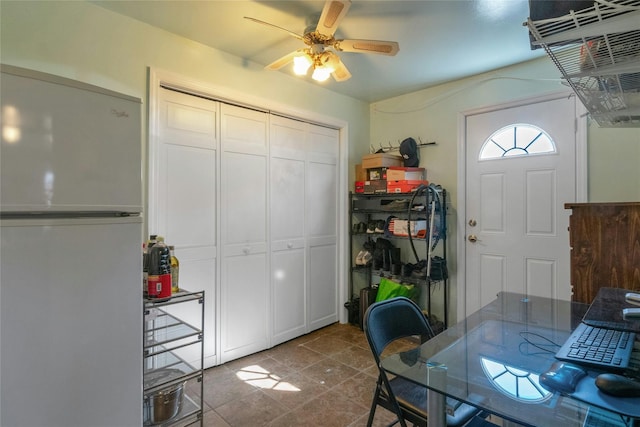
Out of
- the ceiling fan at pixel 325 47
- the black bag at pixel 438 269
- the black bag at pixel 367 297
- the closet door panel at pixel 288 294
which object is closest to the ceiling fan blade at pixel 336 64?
the ceiling fan at pixel 325 47

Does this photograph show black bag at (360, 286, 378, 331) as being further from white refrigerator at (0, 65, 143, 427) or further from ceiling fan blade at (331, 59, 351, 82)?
white refrigerator at (0, 65, 143, 427)

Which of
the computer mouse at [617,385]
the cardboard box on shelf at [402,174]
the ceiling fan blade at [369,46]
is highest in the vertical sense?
the ceiling fan blade at [369,46]

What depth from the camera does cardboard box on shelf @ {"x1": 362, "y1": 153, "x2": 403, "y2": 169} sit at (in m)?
3.33

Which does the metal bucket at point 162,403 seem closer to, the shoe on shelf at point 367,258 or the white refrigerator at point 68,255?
the white refrigerator at point 68,255

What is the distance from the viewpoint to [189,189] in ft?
7.84

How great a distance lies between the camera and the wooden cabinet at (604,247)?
1.52m

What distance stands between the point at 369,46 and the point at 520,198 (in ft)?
6.23

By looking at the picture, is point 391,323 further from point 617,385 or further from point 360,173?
point 360,173

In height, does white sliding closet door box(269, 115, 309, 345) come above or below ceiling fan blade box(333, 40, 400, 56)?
below

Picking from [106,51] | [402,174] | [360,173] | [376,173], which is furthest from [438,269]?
[106,51]

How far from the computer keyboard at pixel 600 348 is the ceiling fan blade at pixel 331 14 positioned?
176cm

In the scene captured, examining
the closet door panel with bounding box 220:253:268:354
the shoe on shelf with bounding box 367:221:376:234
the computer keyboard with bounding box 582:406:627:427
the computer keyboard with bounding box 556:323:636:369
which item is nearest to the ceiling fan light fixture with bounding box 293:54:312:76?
the closet door panel with bounding box 220:253:268:354

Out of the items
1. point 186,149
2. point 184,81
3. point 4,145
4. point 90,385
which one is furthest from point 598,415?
point 184,81

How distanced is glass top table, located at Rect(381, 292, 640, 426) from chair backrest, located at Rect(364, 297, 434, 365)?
0.17 metres
